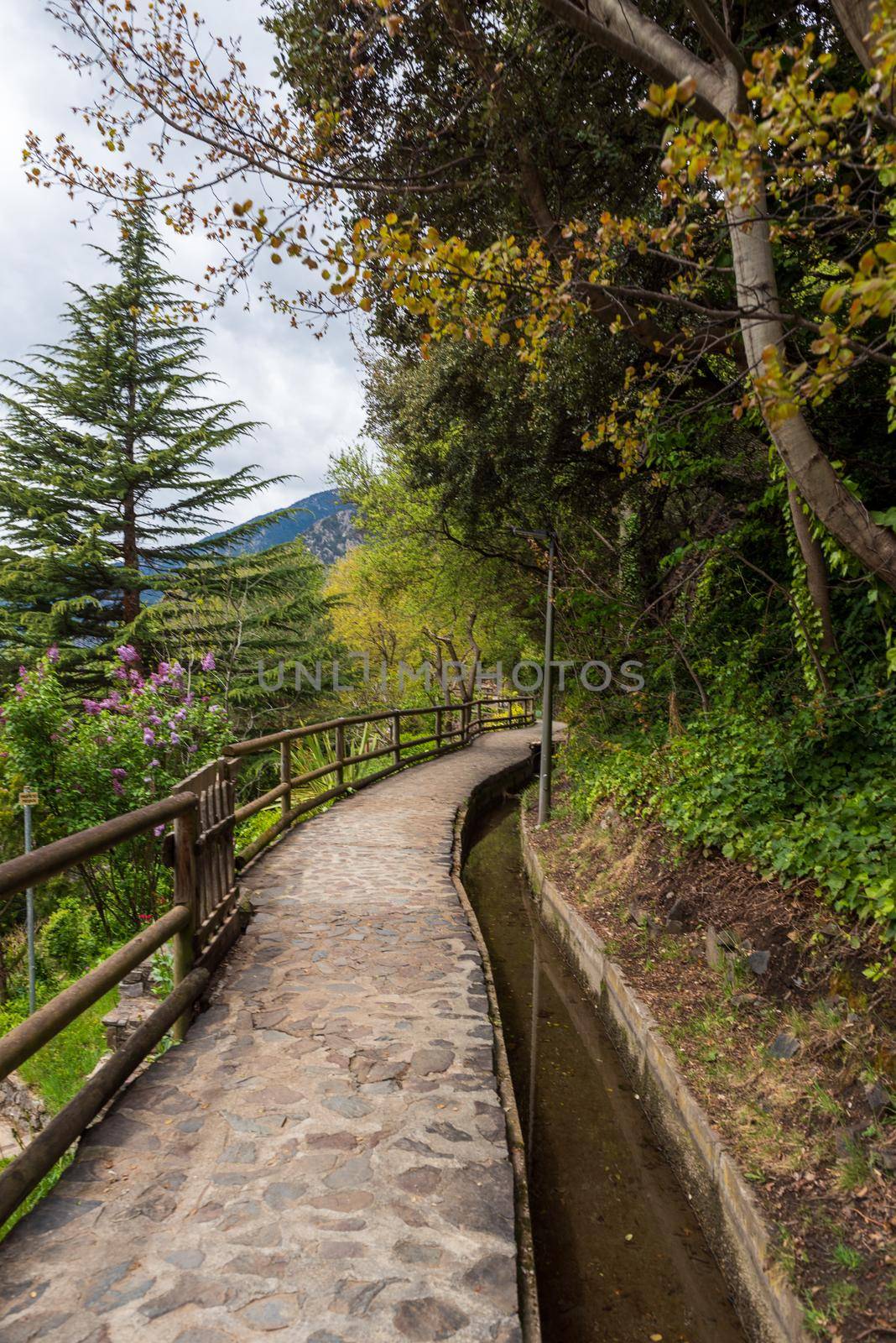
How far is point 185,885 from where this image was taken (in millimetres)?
3693

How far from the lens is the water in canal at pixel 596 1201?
2797mm

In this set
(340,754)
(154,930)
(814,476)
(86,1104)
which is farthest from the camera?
(340,754)

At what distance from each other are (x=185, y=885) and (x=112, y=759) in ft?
12.8

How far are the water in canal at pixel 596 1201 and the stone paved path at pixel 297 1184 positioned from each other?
2.27 feet

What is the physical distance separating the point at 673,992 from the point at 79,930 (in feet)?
23.1

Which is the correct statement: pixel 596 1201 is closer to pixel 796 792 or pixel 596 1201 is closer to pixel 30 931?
pixel 796 792

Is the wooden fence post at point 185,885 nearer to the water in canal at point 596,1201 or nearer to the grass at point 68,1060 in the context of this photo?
the grass at point 68,1060

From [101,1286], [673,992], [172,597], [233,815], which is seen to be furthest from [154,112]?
[172,597]

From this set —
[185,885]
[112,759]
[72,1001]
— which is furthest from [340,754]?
[72,1001]

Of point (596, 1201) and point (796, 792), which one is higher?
point (796, 792)

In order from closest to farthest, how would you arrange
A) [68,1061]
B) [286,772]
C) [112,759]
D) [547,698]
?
[68,1061]
[112,759]
[286,772]
[547,698]

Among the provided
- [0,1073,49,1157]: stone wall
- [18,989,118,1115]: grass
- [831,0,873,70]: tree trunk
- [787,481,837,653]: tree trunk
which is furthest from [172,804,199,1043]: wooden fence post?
[831,0,873,70]: tree trunk

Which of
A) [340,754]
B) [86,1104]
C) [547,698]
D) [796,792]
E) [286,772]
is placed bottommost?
[86,1104]

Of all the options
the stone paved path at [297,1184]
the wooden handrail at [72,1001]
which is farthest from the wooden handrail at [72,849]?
the stone paved path at [297,1184]
